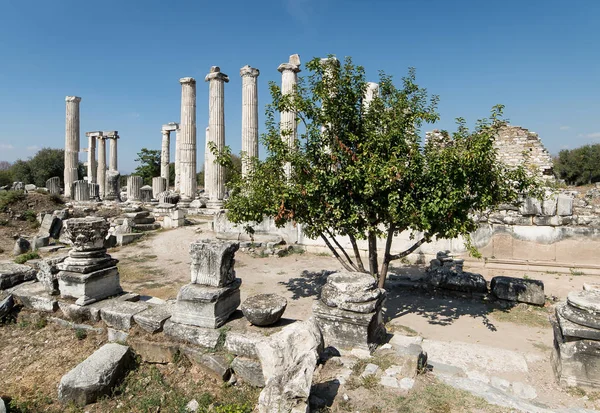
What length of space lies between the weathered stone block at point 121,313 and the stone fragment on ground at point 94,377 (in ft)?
2.19

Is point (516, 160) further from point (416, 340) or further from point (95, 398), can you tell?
point (95, 398)

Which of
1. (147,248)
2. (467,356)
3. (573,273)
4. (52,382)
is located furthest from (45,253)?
(573,273)

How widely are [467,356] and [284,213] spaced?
345 cm

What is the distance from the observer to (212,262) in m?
4.85

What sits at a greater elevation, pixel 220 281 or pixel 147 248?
pixel 220 281

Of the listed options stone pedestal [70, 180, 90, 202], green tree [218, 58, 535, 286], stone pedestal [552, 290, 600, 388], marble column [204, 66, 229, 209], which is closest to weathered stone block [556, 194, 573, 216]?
green tree [218, 58, 535, 286]

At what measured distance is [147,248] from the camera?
13.2 metres

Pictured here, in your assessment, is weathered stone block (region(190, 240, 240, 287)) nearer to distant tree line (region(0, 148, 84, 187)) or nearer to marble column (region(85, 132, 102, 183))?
marble column (region(85, 132, 102, 183))

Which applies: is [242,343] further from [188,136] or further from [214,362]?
[188,136]

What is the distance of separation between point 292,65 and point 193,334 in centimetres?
1697

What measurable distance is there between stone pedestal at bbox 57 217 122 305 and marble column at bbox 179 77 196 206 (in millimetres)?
16759

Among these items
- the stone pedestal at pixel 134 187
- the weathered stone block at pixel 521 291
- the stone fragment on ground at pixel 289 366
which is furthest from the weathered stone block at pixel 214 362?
the stone pedestal at pixel 134 187

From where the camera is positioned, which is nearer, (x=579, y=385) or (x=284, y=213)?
(x=579, y=385)

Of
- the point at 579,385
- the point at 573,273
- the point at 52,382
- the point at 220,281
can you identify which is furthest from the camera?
the point at 573,273
